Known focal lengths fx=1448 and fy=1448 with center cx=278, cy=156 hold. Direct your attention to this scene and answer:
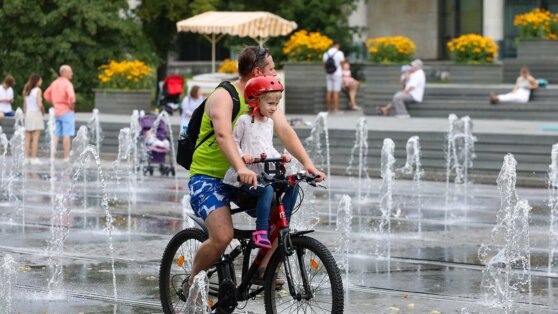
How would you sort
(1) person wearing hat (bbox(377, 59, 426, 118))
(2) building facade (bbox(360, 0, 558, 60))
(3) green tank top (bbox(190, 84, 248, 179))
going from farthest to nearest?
(2) building facade (bbox(360, 0, 558, 60)), (1) person wearing hat (bbox(377, 59, 426, 118)), (3) green tank top (bbox(190, 84, 248, 179))

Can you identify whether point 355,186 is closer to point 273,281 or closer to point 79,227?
point 79,227

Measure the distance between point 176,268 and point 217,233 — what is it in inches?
30.4

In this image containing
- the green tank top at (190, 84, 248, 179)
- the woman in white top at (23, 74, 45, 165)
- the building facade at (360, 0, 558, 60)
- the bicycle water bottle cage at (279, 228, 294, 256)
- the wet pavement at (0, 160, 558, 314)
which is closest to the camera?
the bicycle water bottle cage at (279, 228, 294, 256)

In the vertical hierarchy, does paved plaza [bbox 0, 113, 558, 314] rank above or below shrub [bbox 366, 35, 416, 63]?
below

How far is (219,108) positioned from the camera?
8273mm

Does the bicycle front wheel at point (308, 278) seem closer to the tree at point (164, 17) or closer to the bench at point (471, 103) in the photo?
the bench at point (471, 103)

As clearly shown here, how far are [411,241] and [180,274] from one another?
5164 millimetres

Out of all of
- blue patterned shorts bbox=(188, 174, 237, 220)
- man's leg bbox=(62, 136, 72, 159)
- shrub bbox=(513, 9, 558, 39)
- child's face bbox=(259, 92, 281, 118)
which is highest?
shrub bbox=(513, 9, 558, 39)

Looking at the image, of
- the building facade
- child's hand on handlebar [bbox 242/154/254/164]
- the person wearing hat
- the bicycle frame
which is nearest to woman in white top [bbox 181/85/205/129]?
the person wearing hat

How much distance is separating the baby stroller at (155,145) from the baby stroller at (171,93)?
9836 mm

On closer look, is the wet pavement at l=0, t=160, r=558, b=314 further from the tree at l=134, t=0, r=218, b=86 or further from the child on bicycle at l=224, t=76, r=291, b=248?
the tree at l=134, t=0, r=218, b=86

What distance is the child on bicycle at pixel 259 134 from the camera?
8.16m

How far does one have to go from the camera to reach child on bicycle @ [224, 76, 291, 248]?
8.16m

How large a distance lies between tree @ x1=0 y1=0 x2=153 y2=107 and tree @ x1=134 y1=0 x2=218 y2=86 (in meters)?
2.78
